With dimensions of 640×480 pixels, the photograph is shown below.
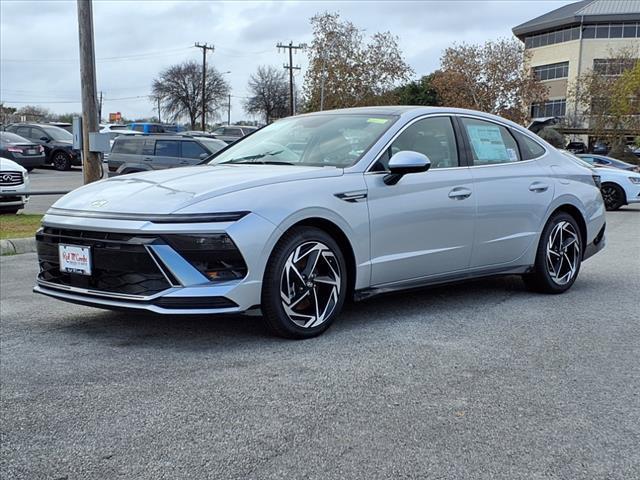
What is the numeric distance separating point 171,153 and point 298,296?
13679 mm

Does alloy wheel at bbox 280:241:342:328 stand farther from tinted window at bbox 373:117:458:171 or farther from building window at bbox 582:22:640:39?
building window at bbox 582:22:640:39

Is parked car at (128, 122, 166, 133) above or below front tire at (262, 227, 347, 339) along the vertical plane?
above

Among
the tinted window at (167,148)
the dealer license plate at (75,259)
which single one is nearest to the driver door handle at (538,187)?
the dealer license plate at (75,259)

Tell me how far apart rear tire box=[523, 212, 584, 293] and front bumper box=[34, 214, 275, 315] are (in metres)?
2.86

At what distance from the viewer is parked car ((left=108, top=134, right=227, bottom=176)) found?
17.3m

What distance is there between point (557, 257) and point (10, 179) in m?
9.29

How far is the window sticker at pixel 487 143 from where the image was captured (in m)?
5.76

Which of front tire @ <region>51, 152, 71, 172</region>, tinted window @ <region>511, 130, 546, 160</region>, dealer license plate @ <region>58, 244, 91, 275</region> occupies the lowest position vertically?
front tire @ <region>51, 152, 71, 172</region>

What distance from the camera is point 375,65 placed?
143ft

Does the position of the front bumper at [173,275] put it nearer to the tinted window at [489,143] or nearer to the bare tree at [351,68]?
the tinted window at [489,143]

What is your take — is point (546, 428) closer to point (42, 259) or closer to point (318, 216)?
point (318, 216)

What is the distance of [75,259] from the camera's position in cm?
442

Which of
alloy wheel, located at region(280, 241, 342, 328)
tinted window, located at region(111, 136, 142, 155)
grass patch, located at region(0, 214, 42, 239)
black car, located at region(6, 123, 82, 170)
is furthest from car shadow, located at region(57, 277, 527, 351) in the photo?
black car, located at region(6, 123, 82, 170)

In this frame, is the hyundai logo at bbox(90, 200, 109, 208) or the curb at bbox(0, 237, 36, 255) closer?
the hyundai logo at bbox(90, 200, 109, 208)
